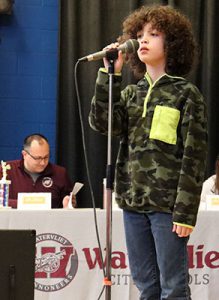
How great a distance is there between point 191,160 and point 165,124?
152 millimetres

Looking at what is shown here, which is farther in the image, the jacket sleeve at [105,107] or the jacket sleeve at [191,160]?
the jacket sleeve at [105,107]

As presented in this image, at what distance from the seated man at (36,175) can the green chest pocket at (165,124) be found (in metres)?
2.12

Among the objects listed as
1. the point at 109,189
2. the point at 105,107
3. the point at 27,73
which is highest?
the point at 27,73

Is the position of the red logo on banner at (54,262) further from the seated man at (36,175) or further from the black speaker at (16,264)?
the seated man at (36,175)

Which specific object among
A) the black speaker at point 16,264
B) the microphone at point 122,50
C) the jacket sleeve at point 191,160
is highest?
the microphone at point 122,50

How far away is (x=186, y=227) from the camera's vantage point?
192cm

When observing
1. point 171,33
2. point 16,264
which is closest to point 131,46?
point 171,33

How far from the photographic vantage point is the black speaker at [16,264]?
1.97 meters

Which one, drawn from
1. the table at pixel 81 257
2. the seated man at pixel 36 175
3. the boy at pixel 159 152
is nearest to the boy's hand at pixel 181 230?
the boy at pixel 159 152

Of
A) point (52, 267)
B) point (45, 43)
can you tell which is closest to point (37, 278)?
point (52, 267)

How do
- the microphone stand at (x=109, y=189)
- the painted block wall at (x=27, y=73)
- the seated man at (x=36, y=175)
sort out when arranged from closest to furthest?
the microphone stand at (x=109, y=189), the seated man at (x=36, y=175), the painted block wall at (x=27, y=73)

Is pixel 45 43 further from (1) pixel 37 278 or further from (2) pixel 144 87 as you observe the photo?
(2) pixel 144 87

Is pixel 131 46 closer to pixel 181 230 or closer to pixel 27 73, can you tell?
pixel 181 230

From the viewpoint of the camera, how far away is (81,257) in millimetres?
2969
